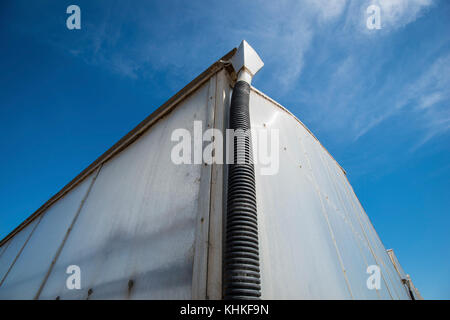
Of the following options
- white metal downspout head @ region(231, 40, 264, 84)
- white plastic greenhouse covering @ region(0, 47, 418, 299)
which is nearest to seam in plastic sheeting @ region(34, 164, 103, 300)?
white plastic greenhouse covering @ region(0, 47, 418, 299)

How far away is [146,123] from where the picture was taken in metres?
2.07

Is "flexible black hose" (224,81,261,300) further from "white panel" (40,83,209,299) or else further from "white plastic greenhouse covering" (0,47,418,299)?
"white panel" (40,83,209,299)

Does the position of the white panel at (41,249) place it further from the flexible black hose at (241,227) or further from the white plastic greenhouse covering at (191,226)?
the flexible black hose at (241,227)

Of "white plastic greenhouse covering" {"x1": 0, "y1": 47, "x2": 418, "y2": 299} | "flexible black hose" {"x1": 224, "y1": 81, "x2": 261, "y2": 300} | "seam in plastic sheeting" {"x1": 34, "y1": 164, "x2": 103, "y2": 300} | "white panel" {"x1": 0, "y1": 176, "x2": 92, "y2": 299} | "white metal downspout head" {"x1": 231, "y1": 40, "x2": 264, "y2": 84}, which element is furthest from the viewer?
"white panel" {"x1": 0, "y1": 176, "x2": 92, "y2": 299}

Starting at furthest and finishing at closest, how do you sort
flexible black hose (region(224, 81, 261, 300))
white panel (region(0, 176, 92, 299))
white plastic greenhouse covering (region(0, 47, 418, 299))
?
white panel (region(0, 176, 92, 299)) → white plastic greenhouse covering (region(0, 47, 418, 299)) → flexible black hose (region(224, 81, 261, 300))

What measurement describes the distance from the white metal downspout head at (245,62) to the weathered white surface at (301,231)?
0.18 metres

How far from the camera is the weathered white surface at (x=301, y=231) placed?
3.43 ft

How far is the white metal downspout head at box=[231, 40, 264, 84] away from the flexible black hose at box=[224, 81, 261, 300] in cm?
43

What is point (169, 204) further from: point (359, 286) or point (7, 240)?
point (7, 240)

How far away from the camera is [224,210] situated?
1051 millimetres

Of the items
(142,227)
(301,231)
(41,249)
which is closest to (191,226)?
(142,227)

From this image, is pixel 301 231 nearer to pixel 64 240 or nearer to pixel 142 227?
pixel 142 227

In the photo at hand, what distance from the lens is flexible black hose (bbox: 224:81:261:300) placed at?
2.61ft

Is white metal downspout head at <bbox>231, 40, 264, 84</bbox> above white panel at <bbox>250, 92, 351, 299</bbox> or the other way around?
above
